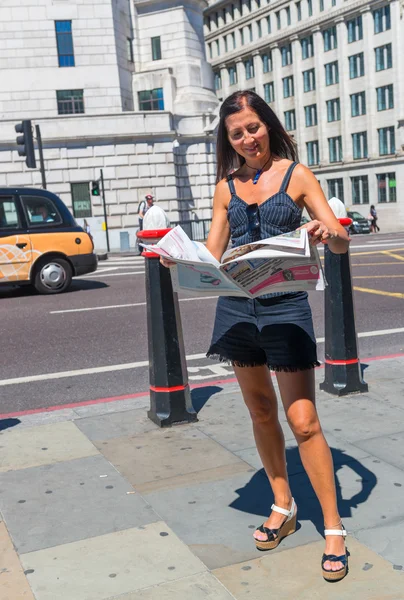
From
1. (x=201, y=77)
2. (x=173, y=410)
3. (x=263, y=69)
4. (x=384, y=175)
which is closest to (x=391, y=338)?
(x=173, y=410)

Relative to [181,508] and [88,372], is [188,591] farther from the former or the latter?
[88,372]

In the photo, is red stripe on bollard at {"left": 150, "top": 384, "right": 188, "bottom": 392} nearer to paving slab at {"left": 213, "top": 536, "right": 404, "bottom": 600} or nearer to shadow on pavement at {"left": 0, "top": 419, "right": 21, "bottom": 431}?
shadow on pavement at {"left": 0, "top": 419, "right": 21, "bottom": 431}

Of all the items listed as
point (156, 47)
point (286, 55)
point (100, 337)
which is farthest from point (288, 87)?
point (100, 337)

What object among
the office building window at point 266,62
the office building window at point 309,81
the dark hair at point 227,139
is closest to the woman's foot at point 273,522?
the dark hair at point 227,139

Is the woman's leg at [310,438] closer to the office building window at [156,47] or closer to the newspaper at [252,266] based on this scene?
the newspaper at [252,266]

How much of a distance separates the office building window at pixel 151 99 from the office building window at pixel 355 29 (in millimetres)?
Result: 28872

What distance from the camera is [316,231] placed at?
2592 millimetres

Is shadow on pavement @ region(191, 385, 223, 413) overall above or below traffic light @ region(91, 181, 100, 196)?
below

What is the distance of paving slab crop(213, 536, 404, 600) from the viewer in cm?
261

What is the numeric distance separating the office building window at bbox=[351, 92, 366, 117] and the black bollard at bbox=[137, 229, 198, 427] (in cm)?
5674

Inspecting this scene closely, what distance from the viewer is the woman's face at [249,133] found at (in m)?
2.91

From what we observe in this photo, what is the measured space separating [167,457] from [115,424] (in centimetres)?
77

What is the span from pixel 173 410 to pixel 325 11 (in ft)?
202

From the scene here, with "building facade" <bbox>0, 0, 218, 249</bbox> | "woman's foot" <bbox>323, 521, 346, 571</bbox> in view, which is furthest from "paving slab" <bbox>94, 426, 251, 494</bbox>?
"building facade" <bbox>0, 0, 218, 249</bbox>
